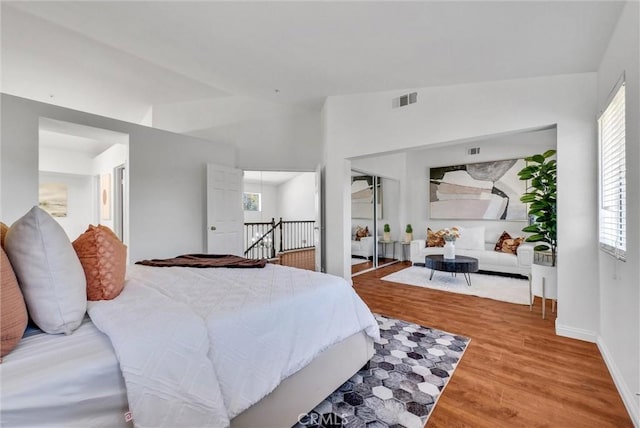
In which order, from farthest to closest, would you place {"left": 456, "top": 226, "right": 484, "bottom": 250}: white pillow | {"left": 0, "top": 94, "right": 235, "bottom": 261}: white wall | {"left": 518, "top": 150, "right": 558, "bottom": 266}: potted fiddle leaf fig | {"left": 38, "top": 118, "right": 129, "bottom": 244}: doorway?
{"left": 456, "top": 226, "right": 484, "bottom": 250}: white pillow → {"left": 38, "top": 118, "right": 129, "bottom": 244}: doorway → {"left": 0, "top": 94, "right": 235, "bottom": 261}: white wall → {"left": 518, "top": 150, "right": 558, "bottom": 266}: potted fiddle leaf fig

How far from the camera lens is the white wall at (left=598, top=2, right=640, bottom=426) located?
155 cm

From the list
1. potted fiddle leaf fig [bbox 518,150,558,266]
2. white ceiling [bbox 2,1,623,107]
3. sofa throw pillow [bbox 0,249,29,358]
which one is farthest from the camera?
potted fiddle leaf fig [bbox 518,150,558,266]

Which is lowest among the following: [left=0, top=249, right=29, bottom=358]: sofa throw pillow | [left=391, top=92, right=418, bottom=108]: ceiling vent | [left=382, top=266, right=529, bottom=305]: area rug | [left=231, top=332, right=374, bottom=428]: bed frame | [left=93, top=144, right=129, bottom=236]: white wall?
[left=382, top=266, right=529, bottom=305]: area rug

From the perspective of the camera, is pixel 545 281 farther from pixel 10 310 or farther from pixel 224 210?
pixel 224 210

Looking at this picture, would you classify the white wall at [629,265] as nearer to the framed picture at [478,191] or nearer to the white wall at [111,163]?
the framed picture at [478,191]

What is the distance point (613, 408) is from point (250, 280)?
2328 millimetres

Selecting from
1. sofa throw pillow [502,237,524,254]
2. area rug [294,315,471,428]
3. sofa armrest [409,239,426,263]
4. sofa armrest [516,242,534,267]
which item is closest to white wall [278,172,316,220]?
sofa armrest [409,239,426,263]

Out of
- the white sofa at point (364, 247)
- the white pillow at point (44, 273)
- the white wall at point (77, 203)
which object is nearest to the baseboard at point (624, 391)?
the white pillow at point (44, 273)

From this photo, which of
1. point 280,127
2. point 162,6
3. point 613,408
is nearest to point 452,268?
point 613,408

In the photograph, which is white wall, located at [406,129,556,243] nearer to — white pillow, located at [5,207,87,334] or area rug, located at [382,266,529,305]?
area rug, located at [382,266,529,305]

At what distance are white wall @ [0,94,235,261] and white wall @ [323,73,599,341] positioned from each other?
2704 mm

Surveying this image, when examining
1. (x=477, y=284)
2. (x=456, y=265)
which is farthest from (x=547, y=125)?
(x=477, y=284)

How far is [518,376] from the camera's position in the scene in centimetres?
192

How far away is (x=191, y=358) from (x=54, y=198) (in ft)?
23.9
